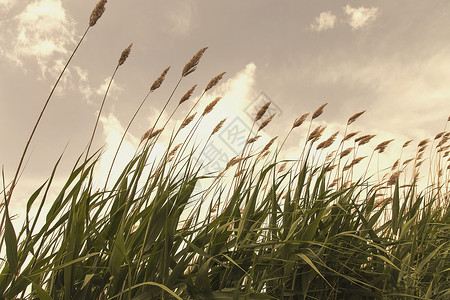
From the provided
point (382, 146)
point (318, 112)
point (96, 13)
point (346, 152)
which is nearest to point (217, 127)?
point (318, 112)

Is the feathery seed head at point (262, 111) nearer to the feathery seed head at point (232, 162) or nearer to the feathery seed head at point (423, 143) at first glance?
the feathery seed head at point (232, 162)

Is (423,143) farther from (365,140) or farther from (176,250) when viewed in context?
(176,250)

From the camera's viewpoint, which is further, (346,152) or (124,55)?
(346,152)

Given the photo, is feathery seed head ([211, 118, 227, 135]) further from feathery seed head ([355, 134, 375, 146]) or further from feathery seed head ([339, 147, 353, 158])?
feathery seed head ([355, 134, 375, 146])

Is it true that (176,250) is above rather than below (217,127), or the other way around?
below

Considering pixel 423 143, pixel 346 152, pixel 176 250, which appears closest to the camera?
pixel 176 250

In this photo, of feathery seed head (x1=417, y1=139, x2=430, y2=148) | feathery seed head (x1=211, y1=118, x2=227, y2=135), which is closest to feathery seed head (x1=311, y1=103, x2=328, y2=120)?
feathery seed head (x1=211, y1=118, x2=227, y2=135)

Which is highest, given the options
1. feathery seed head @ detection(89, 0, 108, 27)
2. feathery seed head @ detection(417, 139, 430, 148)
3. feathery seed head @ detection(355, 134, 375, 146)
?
feathery seed head @ detection(417, 139, 430, 148)

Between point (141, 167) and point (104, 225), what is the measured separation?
26cm

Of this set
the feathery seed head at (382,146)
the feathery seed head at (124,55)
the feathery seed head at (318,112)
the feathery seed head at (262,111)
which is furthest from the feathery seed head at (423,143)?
the feathery seed head at (124,55)

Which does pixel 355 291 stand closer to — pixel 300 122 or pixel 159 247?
pixel 159 247

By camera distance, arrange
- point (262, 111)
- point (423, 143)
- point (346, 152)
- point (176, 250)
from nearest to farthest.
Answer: point (176, 250) < point (262, 111) < point (346, 152) < point (423, 143)

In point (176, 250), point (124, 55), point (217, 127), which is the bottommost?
point (176, 250)

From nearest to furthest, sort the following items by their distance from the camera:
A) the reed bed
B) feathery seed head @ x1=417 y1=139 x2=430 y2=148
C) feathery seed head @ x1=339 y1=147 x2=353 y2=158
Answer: the reed bed, feathery seed head @ x1=339 y1=147 x2=353 y2=158, feathery seed head @ x1=417 y1=139 x2=430 y2=148
